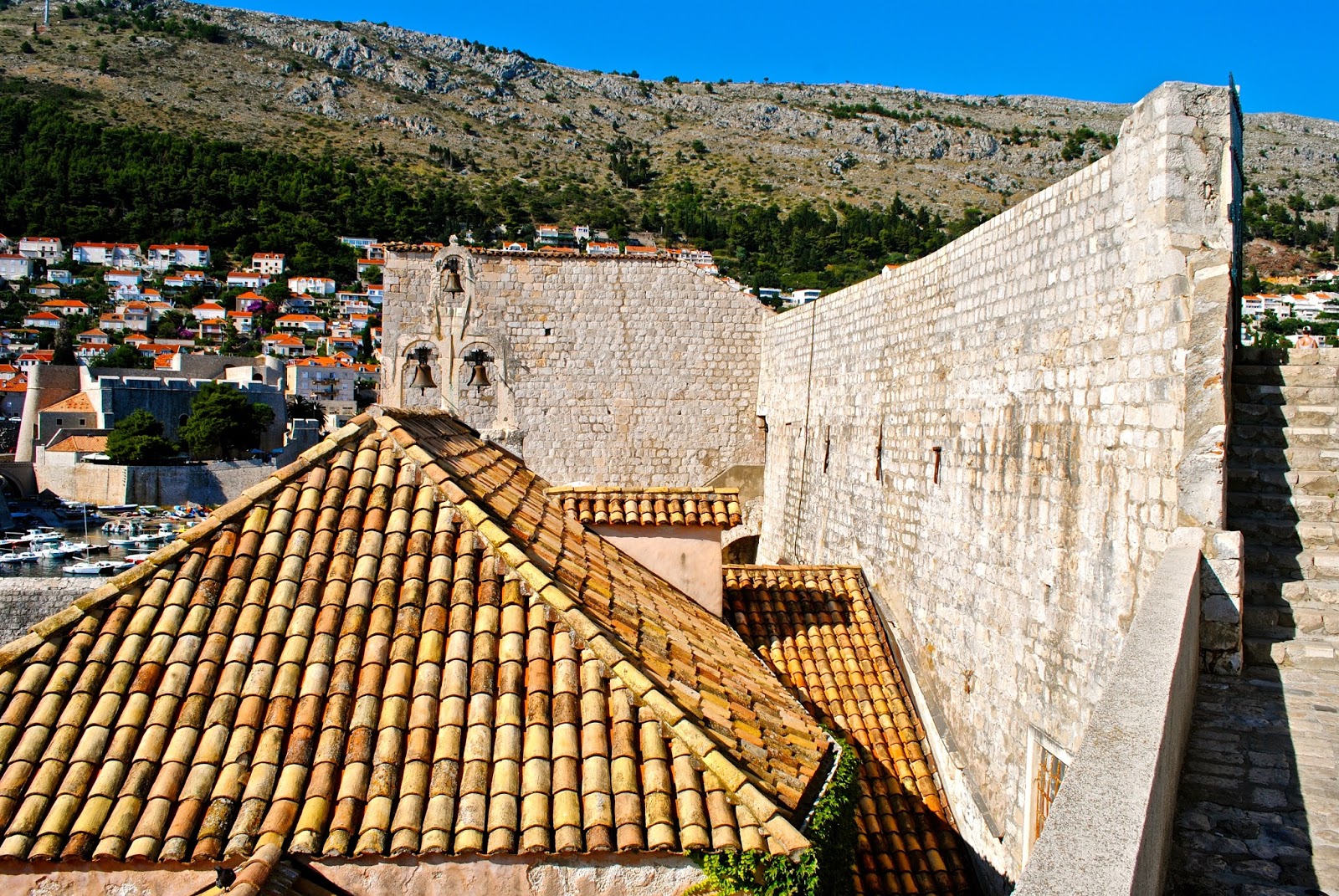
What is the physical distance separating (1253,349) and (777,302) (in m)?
60.1

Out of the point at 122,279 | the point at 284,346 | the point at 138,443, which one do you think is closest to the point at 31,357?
the point at 284,346

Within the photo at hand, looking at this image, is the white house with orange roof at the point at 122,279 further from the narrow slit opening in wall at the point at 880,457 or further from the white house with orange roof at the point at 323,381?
the narrow slit opening in wall at the point at 880,457

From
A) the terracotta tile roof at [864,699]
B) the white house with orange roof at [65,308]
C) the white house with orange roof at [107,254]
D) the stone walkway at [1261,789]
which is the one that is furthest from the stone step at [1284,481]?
the white house with orange roof at [107,254]

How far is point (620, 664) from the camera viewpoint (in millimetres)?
3707

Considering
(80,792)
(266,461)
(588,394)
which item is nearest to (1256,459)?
(80,792)

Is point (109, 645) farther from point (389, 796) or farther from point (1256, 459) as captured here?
point (1256, 459)

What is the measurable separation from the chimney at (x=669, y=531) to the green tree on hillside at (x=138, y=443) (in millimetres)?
50694

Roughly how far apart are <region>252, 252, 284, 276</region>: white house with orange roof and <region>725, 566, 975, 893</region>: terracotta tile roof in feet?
367

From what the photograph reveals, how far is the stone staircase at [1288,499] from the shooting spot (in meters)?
4.07

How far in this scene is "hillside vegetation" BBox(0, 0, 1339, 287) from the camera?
269 feet

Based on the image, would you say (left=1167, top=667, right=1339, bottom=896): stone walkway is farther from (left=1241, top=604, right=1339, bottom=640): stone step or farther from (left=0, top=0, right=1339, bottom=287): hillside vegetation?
(left=0, top=0, right=1339, bottom=287): hillside vegetation

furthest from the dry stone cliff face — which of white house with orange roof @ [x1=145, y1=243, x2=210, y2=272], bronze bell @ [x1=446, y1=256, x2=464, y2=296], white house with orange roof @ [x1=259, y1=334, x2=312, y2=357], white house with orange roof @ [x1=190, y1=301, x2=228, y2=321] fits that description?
A: bronze bell @ [x1=446, y1=256, x2=464, y2=296]

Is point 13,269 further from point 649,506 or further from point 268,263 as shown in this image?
point 649,506

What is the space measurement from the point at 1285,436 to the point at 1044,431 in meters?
1.53
